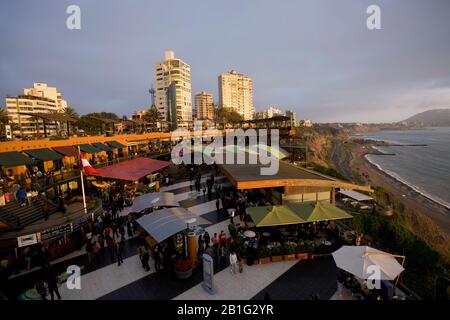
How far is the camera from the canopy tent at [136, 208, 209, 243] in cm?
1129

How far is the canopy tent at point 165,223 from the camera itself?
11.3 m

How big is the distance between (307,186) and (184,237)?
9900mm

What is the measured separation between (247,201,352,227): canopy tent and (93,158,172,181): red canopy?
41.7 feet

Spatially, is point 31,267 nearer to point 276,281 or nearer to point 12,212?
point 12,212

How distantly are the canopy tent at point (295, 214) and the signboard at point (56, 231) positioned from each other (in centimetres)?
1023

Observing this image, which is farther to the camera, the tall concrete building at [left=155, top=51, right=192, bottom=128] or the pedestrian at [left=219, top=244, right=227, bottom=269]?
the tall concrete building at [left=155, top=51, right=192, bottom=128]

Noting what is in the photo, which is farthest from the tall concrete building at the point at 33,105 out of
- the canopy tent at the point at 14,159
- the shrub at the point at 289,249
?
the shrub at the point at 289,249

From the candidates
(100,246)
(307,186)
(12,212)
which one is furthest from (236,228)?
(12,212)

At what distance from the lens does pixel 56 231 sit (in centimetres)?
1275

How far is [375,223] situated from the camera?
1767 cm

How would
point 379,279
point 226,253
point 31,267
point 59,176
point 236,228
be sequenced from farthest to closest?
point 59,176 → point 236,228 → point 226,253 → point 31,267 → point 379,279

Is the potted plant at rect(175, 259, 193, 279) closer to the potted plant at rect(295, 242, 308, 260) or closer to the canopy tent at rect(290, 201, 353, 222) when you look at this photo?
the potted plant at rect(295, 242, 308, 260)

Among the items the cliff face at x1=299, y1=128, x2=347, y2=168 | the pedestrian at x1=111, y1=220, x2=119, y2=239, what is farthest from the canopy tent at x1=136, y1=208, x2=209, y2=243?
the cliff face at x1=299, y1=128, x2=347, y2=168

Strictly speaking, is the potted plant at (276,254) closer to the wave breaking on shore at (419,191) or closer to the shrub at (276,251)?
the shrub at (276,251)
